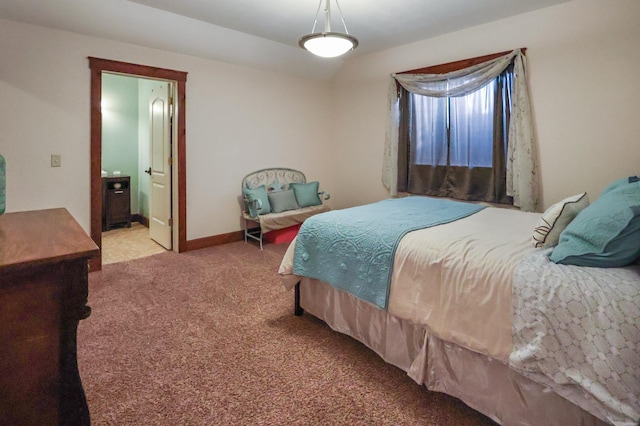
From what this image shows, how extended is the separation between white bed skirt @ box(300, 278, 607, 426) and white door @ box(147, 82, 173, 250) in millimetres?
2755

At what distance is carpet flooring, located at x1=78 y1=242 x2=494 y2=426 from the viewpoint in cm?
165

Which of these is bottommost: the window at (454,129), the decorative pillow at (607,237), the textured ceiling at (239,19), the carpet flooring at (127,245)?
the carpet flooring at (127,245)

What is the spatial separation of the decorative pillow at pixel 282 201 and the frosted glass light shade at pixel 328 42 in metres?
2.20

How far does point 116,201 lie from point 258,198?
250 cm

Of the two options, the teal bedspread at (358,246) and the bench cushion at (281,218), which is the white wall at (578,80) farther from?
the bench cushion at (281,218)

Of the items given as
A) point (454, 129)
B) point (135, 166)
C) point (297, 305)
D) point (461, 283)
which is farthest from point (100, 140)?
point (454, 129)

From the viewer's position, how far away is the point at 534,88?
3430 mm

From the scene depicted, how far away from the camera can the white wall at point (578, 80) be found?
2.94 m

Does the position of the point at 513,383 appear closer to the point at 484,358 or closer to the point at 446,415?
the point at 484,358

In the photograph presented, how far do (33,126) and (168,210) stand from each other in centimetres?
154

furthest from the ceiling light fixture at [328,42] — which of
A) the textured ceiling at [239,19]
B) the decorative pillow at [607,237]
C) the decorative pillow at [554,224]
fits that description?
the decorative pillow at [607,237]

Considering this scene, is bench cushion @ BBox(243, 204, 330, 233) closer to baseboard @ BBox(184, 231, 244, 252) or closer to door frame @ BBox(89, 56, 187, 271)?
baseboard @ BBox(184, 231, 244, 252)

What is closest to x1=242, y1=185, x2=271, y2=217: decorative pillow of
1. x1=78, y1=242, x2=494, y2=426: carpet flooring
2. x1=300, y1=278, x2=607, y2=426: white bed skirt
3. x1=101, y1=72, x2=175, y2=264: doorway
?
x1=101, y1=72, x2=175, y2=264: doorway

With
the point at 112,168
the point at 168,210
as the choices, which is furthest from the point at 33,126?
the point at 112,168
